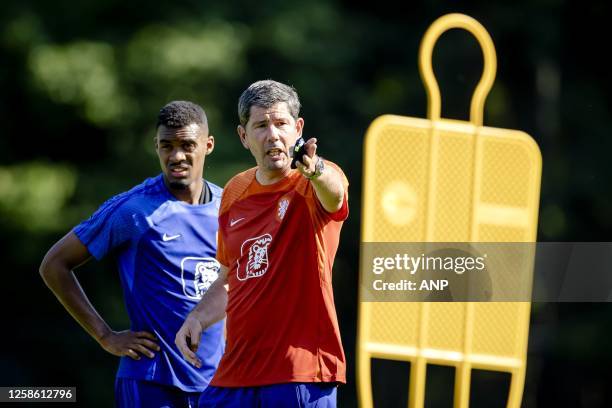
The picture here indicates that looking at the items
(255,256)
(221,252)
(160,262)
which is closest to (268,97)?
(255,256)

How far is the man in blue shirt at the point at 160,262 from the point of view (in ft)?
15.8

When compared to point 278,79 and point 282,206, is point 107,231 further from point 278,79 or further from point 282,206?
point 278,79

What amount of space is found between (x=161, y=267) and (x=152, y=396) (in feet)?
1.79

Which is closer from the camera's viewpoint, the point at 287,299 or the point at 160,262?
the point at 287,299

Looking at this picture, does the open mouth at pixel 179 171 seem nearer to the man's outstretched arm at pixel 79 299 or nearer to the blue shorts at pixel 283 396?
the man's outstretched arm at pixel 79 299

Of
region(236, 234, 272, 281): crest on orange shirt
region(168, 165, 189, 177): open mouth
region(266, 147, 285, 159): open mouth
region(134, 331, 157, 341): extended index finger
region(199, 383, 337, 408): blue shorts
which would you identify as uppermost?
region(168, 165, 189, 177): open mouth

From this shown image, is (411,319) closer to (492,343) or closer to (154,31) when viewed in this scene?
(492,343)

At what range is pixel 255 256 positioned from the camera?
3951 mm

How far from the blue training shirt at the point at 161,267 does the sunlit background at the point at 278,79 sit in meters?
6.26

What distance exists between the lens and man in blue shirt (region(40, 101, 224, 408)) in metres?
4.80

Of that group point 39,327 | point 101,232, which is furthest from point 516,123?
point 101,232

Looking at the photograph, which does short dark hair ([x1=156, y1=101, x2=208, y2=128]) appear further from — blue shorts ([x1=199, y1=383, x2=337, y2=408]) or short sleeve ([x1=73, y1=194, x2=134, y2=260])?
blue shorts ([x1=199, y1=383, x2=337, y2=408])

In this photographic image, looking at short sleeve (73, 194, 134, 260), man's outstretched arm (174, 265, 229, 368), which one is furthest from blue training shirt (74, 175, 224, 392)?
man's outstretched arm (174, 265, 229, 368)

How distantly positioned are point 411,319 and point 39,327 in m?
8.83
